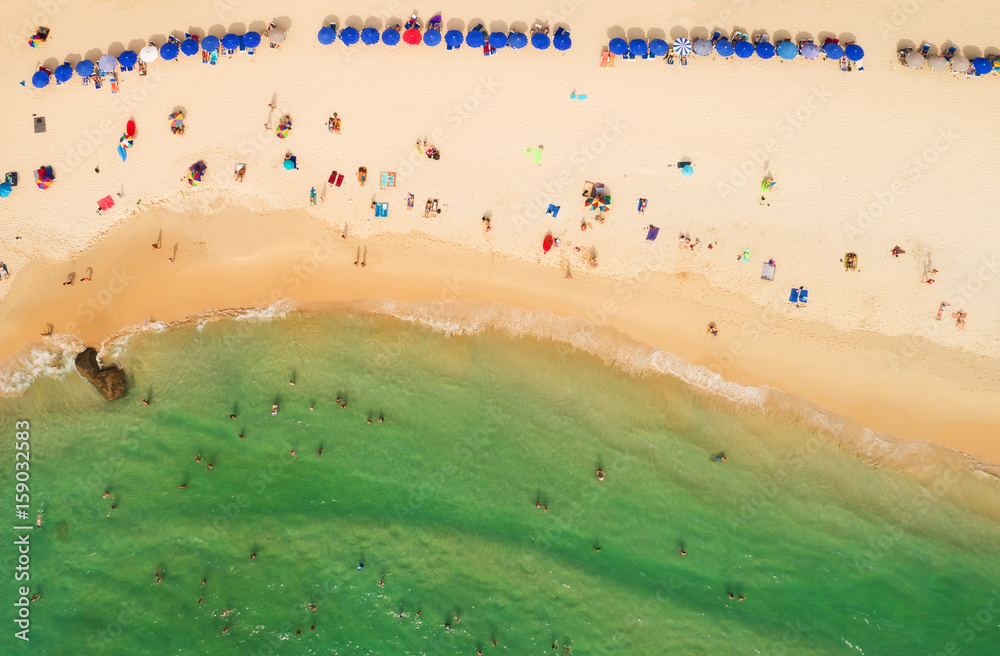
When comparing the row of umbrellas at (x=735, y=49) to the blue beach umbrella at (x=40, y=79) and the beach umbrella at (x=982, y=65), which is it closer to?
the beach umbrella at (x=982, y=65)

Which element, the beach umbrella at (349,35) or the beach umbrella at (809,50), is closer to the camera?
the beach umbrella at (809,50)

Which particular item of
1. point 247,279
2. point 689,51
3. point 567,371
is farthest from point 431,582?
point 689,51

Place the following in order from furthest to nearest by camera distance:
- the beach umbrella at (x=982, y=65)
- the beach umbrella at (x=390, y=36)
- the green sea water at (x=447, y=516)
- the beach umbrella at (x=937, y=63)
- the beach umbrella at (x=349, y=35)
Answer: the beach umbrella at (x=349, y=35) < the beach umbrella at (x=390, y=36) < the beach umbrella at (x=937, y=63) < the beach umbrella at (x=982, y=65) < the green sea water at (x=447, y=516)

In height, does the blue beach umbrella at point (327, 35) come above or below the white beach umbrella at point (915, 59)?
below

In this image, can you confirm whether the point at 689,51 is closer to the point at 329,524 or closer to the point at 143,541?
the point at 329,524

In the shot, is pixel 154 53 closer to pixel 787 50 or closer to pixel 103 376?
pixel 103 376

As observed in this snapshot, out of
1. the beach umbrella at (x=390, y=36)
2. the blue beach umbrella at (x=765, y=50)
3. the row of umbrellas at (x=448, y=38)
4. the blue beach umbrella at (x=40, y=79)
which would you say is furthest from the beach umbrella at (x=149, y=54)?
the blue beach umbrella at (x=765, y=50)

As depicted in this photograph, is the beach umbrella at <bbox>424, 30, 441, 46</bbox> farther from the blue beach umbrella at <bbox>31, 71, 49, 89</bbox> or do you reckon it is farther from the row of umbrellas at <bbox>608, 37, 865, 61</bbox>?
the blue beach umbrella at <bbox>31, 71, 49, 89</bbox>
